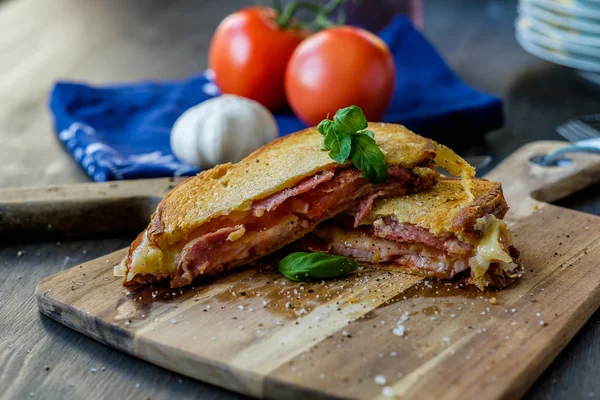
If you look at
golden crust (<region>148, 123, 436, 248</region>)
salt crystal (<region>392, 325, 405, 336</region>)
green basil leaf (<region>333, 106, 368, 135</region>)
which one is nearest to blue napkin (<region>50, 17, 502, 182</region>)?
golden crust (<region>148, 123, 436, 248</region>)

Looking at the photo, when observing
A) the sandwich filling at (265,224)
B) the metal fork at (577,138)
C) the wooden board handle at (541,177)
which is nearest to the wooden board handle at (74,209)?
the sandwich filling at (265,224)

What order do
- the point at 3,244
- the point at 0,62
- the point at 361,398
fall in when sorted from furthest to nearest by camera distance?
the point at 0,62
the point at 3,244
the point at 361,398

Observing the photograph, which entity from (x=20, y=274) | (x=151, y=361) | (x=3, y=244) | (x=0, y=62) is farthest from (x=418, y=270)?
(x=0, y=62)

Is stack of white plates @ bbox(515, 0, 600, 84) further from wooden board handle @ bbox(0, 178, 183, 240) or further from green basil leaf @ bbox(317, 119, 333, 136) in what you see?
wooden board handle @ bbox(0, 178, 183, 240)

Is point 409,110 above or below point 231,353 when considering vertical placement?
below

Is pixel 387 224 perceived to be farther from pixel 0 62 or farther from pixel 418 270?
pixel 0 62

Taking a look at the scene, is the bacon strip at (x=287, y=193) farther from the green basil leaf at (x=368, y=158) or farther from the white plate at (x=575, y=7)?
the white plate at (x=575, y=7)
